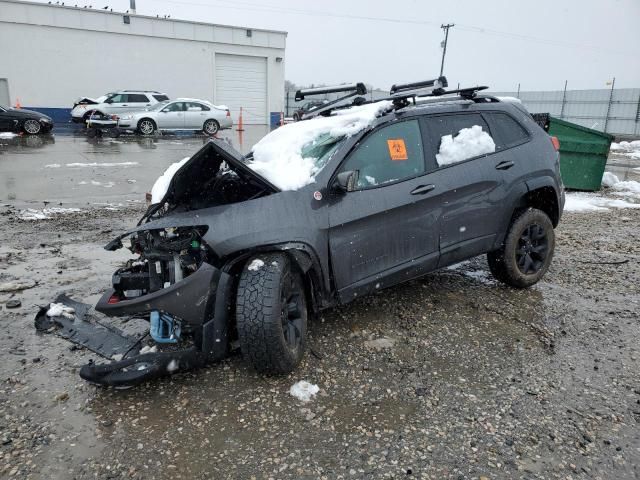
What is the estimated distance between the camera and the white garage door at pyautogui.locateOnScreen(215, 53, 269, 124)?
30.2m

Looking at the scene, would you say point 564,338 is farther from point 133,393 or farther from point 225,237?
point 133,393

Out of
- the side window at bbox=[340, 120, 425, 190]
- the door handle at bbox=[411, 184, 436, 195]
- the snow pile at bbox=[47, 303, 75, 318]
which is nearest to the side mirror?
the side window at bbox=[340, 120, 425, 190]

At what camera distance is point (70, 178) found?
10070mm

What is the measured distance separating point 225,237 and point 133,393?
111 centimetres

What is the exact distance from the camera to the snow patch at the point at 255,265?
2885mm

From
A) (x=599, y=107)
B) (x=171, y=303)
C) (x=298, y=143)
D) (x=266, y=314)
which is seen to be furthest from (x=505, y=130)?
(x=599, y=107)

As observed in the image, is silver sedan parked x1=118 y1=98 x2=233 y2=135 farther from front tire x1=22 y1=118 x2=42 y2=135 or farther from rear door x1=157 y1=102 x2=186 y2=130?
front tire x1=22 y1=118 x2=42 y2=135

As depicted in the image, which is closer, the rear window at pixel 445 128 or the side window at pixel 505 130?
the rear window at pixel 445 128

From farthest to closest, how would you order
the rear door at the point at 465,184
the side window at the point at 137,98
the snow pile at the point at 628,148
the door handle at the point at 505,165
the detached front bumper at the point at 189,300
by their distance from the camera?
the side window at the point at 137,98, the snow pile at the point at 628,148, the door handle at the point at 505,165, the rear door at the point at 465,184, the detached front bumper at the point at 189,300

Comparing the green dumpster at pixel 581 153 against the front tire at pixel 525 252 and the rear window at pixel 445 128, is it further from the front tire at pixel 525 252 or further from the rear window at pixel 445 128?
the rear window at pixel 445 128

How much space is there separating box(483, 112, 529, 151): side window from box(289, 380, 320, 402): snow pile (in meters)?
2.68

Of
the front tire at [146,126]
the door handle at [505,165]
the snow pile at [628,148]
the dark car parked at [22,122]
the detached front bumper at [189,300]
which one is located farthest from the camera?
the front tire at [146,126]

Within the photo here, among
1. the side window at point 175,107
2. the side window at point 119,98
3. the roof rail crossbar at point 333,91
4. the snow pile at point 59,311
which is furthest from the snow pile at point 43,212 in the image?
the side window at point 119,98

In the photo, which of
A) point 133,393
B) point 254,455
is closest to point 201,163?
point 133,393
